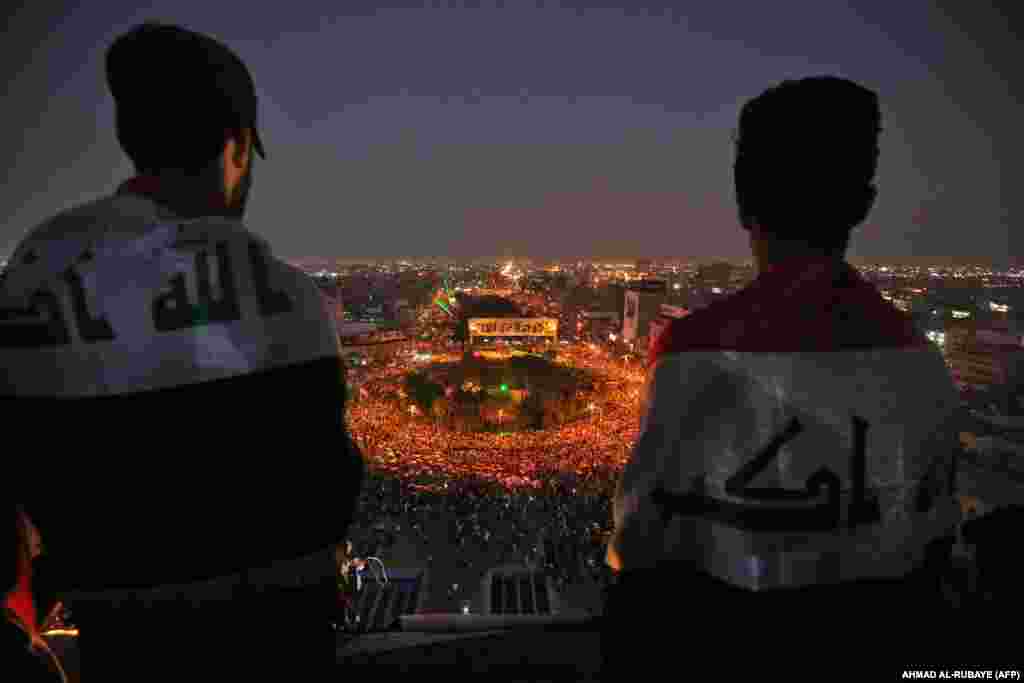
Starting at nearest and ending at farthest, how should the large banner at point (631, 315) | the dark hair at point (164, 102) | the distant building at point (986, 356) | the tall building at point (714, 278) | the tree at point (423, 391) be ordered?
the dark hair at point (164, 102)
the tree at point (423, 391)
the distant building at point (986, 356)
the large banner at point (631, 315)
the tall building at point (714, 278)

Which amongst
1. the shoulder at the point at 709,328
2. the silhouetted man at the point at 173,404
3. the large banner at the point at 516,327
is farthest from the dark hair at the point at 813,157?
the large banner at the point at 516,327

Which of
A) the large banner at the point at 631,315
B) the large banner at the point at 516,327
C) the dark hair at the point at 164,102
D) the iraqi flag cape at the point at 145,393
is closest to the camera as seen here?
the iraqi flag cape at the point at 145,393

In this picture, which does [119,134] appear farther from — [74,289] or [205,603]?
[205,603]

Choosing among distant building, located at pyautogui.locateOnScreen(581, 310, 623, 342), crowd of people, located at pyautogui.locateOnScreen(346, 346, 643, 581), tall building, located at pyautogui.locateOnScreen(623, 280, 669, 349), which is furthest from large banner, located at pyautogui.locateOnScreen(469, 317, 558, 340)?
crowd of people, located at pyautogui.locateOnScreen(346, 346, 643, 581)

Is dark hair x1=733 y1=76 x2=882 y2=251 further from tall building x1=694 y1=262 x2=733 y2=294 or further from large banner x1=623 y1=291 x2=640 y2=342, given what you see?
tall building x1=694 y1=262 x2=733 y2=294

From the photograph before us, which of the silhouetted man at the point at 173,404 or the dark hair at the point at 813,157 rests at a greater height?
the dark hair at the point at 813,157

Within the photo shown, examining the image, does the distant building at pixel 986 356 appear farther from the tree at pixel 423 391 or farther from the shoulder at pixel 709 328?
the shoulder at pixel 709 328
